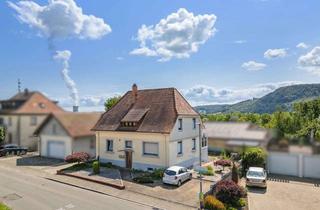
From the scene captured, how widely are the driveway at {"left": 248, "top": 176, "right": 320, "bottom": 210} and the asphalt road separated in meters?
10.2

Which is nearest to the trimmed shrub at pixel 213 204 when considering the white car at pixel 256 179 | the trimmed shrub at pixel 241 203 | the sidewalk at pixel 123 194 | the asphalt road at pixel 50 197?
the sidewalk at pixel 123 194

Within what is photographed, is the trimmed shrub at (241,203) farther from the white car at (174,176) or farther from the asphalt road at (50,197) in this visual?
the asphalt road at (50,197)

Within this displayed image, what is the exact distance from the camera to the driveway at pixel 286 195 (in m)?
23.5

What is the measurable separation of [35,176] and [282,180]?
26.8 meters

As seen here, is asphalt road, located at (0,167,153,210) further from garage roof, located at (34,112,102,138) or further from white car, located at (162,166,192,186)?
garage roof, located at (34,112,102,138)

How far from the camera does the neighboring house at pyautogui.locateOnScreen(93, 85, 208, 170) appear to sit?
3180cm

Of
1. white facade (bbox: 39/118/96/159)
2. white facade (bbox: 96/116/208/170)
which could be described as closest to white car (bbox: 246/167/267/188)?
white facade (bbox: 96/116/208/170)

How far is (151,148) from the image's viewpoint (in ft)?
106

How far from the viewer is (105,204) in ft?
70.7

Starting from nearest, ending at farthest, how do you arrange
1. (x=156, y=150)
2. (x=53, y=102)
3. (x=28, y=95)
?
1. (x=28, y=95)
2. (x=53, y=102)
3. (x=156, y=150)

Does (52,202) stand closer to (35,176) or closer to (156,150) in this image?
(35,176)

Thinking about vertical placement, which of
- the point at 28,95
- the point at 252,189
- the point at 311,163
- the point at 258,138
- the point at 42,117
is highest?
the point at 28,95

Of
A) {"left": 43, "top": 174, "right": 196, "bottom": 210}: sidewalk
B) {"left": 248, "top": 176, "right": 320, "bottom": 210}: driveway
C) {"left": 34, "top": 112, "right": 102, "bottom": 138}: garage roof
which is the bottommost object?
{"left": 248, "top": 176, "right": 320, "bottom": 210}: driveway

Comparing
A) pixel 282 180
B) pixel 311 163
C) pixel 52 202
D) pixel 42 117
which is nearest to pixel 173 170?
pixel 52 202
